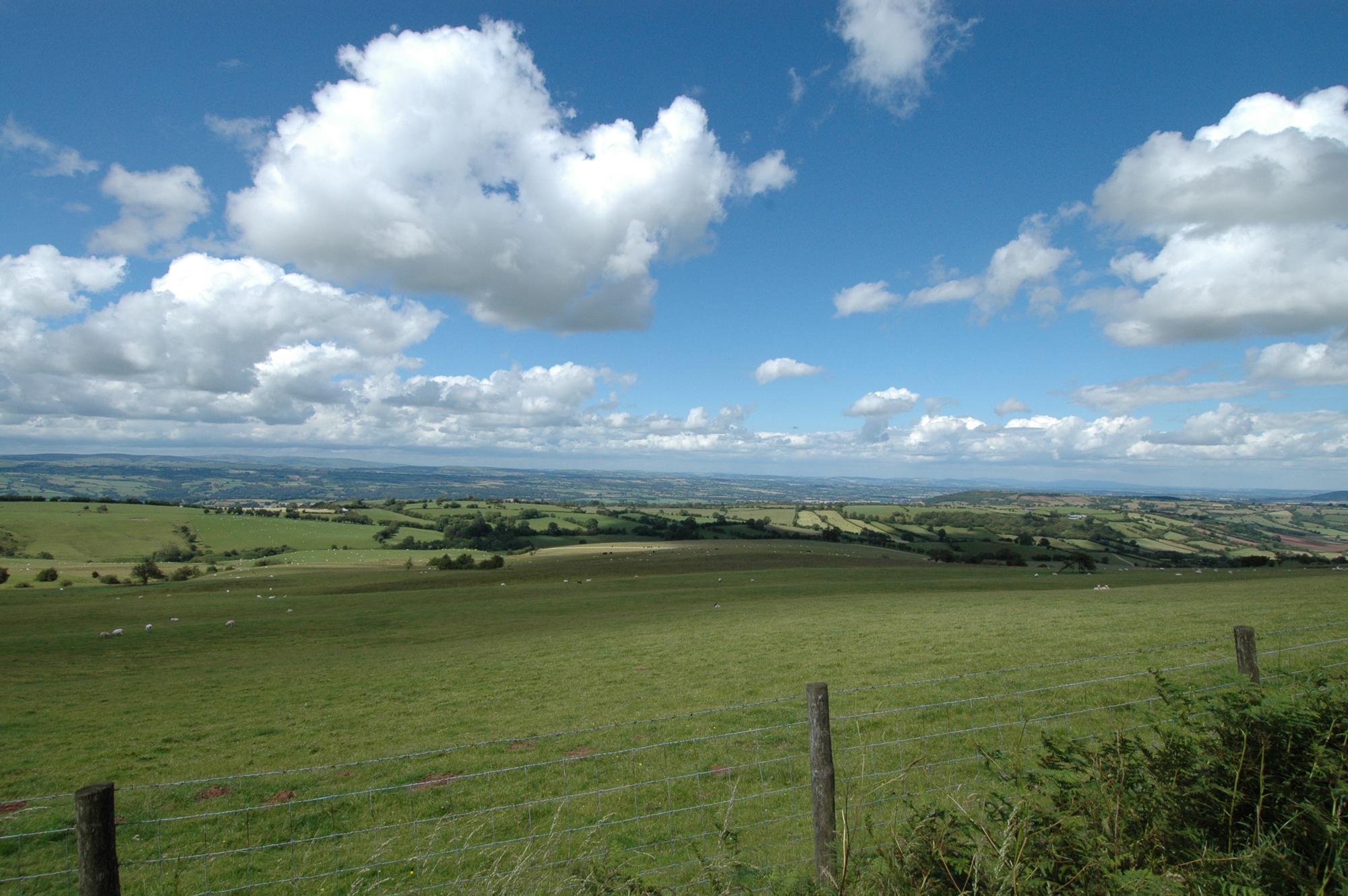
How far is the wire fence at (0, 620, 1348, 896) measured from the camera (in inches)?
286

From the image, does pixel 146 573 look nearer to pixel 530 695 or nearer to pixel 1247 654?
pixel 530 695

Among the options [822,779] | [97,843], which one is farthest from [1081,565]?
[97,843]

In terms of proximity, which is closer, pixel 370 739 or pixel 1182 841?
pixel 1182 841

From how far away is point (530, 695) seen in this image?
16828mm

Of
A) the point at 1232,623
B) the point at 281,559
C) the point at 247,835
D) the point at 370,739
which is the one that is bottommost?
the point at 281,559

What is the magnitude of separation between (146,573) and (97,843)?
72.5 m

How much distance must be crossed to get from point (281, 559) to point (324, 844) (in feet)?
282

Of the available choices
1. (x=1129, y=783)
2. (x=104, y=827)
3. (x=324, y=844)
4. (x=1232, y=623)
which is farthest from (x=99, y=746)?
(x=1232, y=623)

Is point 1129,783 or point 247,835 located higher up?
point 1129,783

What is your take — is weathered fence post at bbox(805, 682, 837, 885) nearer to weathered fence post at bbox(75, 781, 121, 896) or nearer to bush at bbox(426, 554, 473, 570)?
weathered fence post at bbox(75, 781, 121, 896)

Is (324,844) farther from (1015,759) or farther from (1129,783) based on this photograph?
(1129,783)

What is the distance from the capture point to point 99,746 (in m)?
13.8

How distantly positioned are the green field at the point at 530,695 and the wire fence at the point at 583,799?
2.9 inches

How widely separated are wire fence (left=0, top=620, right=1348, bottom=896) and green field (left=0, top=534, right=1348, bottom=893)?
73 millimetres
